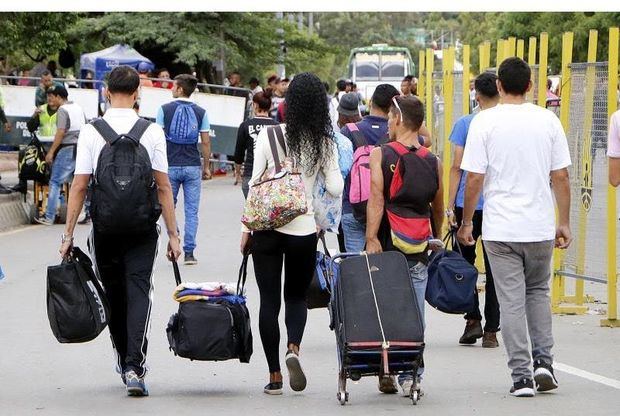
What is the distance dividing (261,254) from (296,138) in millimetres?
656

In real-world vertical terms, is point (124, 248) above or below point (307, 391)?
above

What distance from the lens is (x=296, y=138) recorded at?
7.60 metres

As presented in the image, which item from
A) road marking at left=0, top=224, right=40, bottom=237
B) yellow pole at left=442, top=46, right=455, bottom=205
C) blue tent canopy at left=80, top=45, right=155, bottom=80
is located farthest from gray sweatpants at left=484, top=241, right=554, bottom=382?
blue tent canopy at left=80, top=45, right=155, bottom=80

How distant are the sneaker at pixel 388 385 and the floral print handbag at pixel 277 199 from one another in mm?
1068

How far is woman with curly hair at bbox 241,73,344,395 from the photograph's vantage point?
7582 mm

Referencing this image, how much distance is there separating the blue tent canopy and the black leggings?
23.7 metres

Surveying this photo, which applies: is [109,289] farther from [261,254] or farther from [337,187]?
[337,187]

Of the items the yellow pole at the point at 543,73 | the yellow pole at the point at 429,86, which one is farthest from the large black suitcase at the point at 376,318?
the yellow pole at the point at 429,86

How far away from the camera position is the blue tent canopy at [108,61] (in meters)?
31.7

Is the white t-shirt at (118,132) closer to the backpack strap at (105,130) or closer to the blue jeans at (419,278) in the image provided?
the backpack strap at (105,130)

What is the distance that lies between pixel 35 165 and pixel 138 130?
1067cm

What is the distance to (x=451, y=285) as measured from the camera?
27.8 ft

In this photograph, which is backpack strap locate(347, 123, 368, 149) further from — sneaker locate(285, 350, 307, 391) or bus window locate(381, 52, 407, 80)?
bus window locate(381, 52, 407, 80)

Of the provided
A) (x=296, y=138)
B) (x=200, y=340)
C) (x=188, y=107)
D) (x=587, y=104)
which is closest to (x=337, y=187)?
(x=296, y=138)
